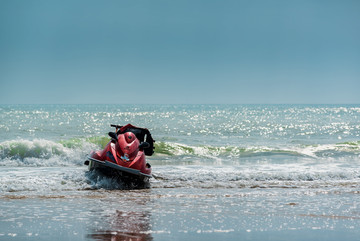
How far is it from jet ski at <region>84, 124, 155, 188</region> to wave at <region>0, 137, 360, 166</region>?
22.8 feet

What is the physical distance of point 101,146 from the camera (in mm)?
26734

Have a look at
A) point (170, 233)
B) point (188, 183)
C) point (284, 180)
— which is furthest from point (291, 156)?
point (170, 233)

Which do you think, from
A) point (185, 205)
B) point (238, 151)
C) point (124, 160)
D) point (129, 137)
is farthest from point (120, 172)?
point (238, 151)

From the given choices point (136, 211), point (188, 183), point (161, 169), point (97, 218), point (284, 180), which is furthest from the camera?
point (161, 169)

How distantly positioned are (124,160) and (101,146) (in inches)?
577

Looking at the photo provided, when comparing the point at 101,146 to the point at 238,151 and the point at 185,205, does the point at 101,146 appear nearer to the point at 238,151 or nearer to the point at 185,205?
the point at 238,151

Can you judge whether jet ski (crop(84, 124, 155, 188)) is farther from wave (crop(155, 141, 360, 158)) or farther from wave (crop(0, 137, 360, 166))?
wave (crop(155, 141, 360, 158))

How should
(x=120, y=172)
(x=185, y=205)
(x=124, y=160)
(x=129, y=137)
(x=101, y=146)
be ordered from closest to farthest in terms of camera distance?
(x=185, y=205), (x=124, y=160), (x=120, y=172), (x=129, y=137), (x=101, y=146)

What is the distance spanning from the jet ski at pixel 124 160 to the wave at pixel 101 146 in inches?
274

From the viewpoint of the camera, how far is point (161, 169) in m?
16.8

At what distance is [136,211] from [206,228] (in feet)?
6.72

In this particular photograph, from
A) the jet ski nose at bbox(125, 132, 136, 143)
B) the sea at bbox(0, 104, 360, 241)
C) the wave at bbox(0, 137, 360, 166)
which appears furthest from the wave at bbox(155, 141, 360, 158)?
the jet ski nose at bbox(125, 132, 136, 143)

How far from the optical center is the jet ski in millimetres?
12312

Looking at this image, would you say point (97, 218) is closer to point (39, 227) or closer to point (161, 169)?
point (39, 227)
